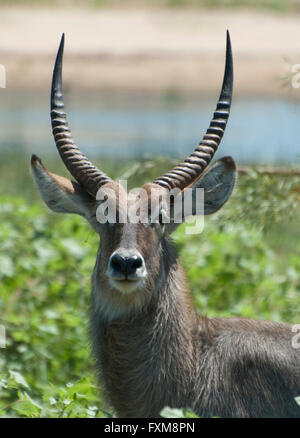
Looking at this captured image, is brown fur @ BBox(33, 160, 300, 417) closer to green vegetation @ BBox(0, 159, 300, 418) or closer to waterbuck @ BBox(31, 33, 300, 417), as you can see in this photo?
waterbuck @ BBox(31, 33, 300, 417)

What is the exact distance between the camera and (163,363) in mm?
6223

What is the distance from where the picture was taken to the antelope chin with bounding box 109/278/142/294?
5.91 metres

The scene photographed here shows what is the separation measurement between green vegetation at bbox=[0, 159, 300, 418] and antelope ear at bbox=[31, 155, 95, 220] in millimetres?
1617

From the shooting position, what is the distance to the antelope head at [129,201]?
603cm

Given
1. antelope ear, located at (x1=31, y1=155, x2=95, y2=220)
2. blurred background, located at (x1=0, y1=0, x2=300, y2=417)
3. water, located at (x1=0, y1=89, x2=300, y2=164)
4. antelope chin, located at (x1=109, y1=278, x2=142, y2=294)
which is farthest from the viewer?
water, located at (x1=0, y1=89, x2=300, y2=164)

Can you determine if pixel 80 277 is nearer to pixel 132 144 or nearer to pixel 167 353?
pixel 167 353

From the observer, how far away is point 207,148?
664 centimetres

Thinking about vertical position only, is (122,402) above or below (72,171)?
below

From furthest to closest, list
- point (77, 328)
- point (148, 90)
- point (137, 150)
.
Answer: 1. point (148, 90)
2. point (137, 150)
3. point (77, 328)

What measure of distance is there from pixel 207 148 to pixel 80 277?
132 inches

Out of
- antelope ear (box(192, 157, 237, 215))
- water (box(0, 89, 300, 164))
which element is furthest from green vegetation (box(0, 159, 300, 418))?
water (box(0, 89, 300, 164))

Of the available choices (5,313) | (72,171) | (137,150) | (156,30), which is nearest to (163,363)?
(72,171)

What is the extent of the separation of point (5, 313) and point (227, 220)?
7.98 ft

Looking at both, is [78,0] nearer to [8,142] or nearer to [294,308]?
[8,142]
